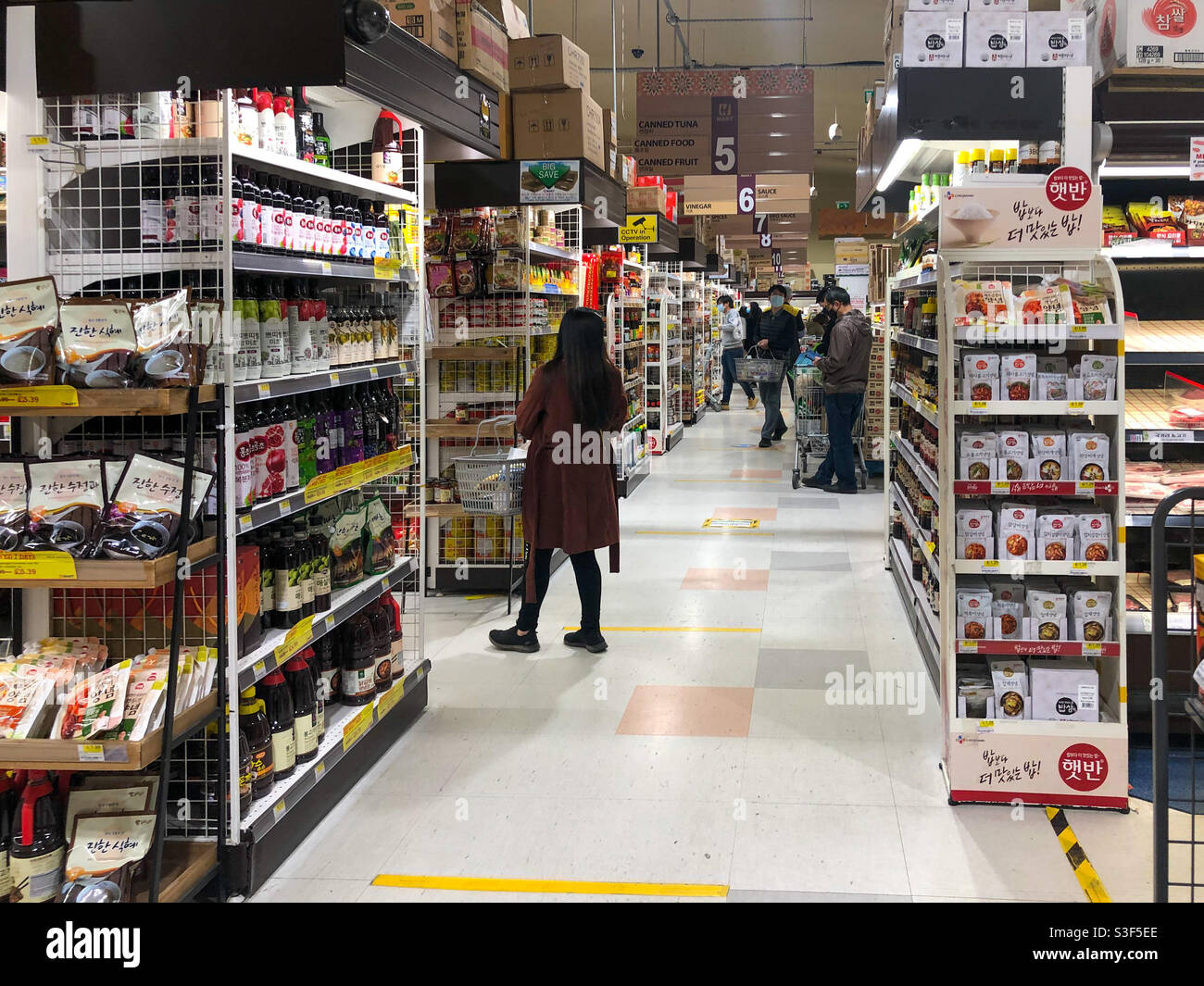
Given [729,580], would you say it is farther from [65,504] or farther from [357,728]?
[65,504]

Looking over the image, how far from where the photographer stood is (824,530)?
920 cm

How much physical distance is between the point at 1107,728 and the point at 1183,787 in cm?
45

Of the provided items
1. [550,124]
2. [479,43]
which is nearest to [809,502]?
[550,124]

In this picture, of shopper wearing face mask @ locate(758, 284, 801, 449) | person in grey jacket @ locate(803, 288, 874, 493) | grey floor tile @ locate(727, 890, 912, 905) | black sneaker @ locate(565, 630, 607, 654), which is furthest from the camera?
shopper wearing face mask @ locate(758, 284, 801, 449)

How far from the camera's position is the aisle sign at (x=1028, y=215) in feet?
13.5

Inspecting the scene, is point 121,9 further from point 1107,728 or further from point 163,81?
point 1107,728

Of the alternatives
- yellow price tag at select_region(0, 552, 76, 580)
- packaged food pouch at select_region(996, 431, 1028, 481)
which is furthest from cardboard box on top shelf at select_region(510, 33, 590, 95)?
yellow price tag at select_region(0, 552, 76, 580)

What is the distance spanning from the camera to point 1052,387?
4.04 m

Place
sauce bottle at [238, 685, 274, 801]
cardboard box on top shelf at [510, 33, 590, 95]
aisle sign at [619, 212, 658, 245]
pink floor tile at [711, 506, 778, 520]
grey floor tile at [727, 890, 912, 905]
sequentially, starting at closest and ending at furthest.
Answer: grey floor tile at [727, 890, 912, 905] → sauce bottle at [238, 685, 274, 801] → cardboard box on top shelf at [510, 33, 590, 95] → pink floor tile at [711, 506, 778, 520] → aisle sign at [619, 212, 658, 245]

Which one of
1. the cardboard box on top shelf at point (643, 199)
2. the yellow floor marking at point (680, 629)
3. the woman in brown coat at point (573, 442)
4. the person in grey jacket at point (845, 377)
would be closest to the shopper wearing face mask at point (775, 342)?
the cardboard box on top shelf at point (643, 199)

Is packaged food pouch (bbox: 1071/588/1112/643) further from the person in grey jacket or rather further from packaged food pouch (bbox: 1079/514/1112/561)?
the person in grey jacket

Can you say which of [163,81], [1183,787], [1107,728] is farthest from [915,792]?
[163,81]

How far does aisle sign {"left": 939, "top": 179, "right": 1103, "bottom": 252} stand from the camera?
411cm

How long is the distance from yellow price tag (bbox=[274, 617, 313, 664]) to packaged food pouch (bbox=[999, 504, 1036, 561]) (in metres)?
2.38
